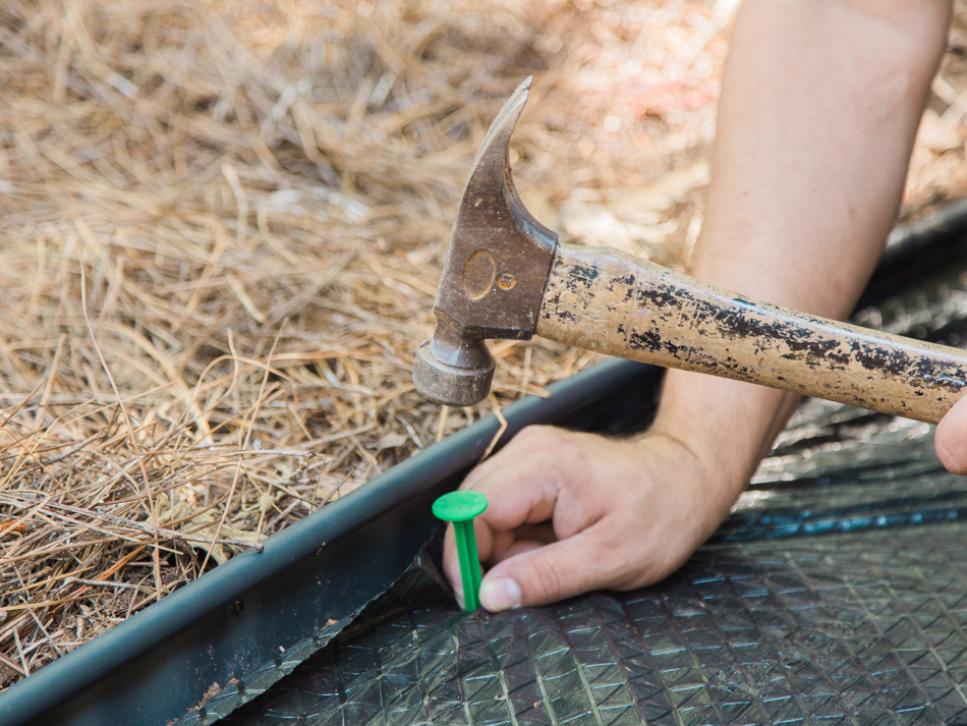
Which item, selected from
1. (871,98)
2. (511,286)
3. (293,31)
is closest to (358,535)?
(511,286)

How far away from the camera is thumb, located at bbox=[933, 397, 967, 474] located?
878 mm

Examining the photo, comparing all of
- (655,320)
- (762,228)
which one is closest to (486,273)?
(655,320)

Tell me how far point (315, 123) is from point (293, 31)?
20.5 inches

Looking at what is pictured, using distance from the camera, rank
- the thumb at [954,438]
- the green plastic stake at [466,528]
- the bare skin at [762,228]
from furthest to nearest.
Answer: the bare skin at [762,228] < the green plastic stake at [466,528] < the thumb at [954,438]

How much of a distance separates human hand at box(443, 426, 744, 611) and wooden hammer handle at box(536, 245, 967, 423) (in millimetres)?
227

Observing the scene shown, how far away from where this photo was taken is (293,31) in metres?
2.52

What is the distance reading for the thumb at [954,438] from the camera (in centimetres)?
88

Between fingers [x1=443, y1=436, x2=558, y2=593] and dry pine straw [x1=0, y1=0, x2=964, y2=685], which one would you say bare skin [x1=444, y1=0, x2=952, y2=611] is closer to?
fingers [x1=443, y1=436, x2=558, y2=593]

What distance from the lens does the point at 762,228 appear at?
1.23 metres

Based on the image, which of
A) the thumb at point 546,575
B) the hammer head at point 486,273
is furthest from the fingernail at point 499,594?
the hammer head at point 486,273

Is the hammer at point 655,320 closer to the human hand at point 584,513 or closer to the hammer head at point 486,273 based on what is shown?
the hammer head at point 486,273

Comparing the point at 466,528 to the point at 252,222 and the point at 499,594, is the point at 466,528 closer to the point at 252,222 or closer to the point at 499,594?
the point at 499,594

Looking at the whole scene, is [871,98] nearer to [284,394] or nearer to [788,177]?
[788,177]

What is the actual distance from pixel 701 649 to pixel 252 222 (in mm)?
1224
